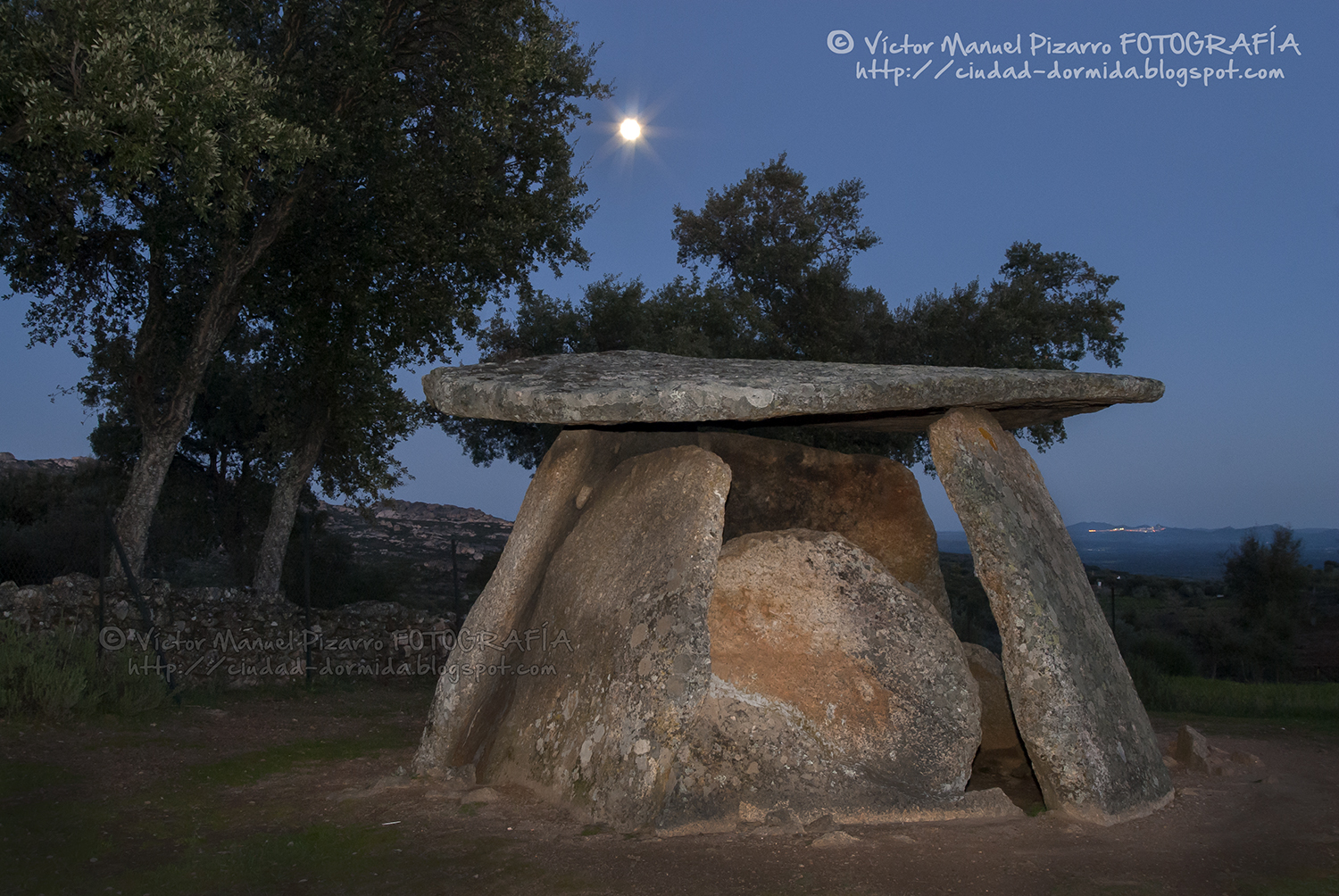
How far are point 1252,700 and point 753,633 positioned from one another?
306 inches

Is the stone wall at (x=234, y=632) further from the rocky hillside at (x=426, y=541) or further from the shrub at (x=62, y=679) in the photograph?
the rocky hillside at (x=426, y=541)

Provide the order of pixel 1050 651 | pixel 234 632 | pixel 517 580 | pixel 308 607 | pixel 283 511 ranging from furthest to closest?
pixel 283 511 → pixel 308 607 → pixel 234 632 → pixel 517 580 → pixel 1050 651

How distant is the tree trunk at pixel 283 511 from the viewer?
13.4 meters

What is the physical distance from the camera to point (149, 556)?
662 inches

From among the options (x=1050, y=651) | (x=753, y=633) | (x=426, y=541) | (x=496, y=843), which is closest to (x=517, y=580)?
(x=753, y=633)

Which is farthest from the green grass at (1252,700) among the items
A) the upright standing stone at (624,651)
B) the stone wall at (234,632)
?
the stone wall at (234,632)

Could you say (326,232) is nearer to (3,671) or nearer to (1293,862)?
(3,671)

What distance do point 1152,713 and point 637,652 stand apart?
7.87 meters

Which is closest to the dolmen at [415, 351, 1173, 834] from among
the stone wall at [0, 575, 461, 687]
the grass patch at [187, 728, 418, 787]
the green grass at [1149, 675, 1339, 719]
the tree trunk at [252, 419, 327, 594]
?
the grass patch at [187, 728, 418, 787]

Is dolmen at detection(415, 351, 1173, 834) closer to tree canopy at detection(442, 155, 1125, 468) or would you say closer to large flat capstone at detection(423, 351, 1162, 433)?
large flat capstone at detection(423, 351, 1162, 433)

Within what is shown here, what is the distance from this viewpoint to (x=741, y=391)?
614 cm

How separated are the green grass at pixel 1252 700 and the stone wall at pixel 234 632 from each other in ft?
28.6

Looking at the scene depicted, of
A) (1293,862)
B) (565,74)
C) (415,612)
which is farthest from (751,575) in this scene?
(565,74)

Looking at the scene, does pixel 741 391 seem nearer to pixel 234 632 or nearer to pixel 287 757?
pixel 287 757
